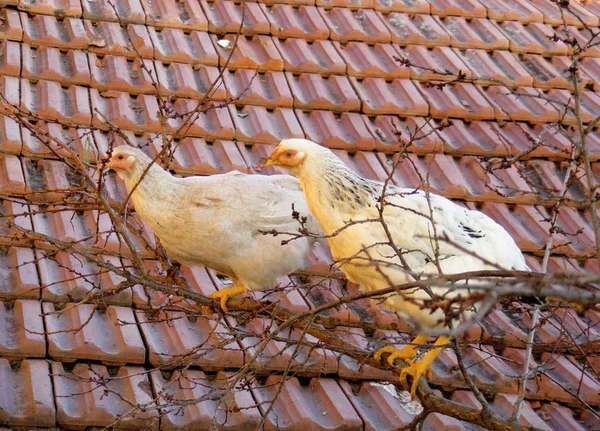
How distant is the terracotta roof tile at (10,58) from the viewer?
16.9 feet

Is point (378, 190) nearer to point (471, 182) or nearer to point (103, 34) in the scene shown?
point (471, 182)

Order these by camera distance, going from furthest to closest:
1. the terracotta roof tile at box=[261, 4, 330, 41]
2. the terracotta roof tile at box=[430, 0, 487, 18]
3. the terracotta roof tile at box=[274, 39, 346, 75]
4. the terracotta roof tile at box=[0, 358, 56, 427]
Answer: the terracotta roof tile at box=[430, 0, 487, 18] → the terracotta roof tile at box=[261, 4, 330, 41] → the terracotta roof tile at box=[274, 39, 346, 75] → the terracotta roof tile at box=[0, 358, 56, 427]

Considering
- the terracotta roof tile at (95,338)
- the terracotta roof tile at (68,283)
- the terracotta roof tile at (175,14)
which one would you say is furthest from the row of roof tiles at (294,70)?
the terracotta roof tile at (95,338)

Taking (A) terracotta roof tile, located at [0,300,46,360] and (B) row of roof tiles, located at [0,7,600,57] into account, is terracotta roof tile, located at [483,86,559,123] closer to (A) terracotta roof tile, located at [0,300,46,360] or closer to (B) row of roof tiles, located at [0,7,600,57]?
(B) row of roof tiles, located at [0,7,600,57]

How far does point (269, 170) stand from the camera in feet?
16.6

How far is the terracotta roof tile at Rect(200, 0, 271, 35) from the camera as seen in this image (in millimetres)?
5852

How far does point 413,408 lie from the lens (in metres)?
3.89

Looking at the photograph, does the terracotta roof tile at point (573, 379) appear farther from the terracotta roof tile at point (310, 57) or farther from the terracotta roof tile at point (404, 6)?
the terracotta roof tile at point (404, 6)

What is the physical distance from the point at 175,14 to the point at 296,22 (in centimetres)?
78

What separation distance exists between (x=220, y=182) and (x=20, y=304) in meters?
1.00

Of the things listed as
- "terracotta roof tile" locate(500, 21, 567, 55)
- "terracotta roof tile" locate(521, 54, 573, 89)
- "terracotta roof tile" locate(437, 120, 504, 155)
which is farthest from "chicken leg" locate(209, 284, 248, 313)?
"terracotta roof tile" locate(500, 21, 567, 55)

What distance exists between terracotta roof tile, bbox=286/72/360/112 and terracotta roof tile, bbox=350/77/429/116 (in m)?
0.07

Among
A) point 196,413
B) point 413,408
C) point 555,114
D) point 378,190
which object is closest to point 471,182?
point 555,114

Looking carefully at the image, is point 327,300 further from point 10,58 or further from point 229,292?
point 10,58
